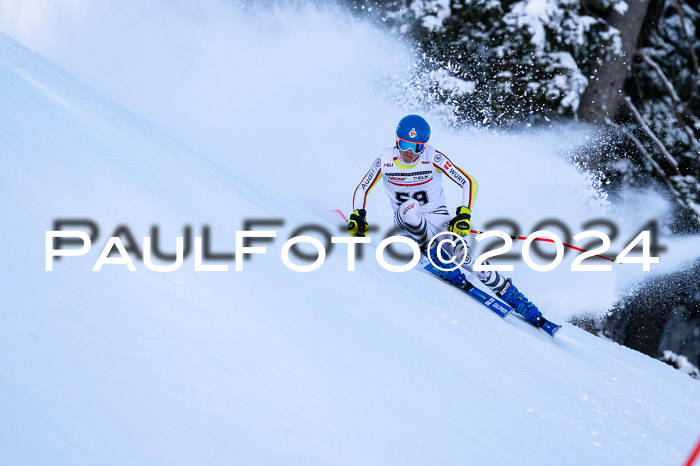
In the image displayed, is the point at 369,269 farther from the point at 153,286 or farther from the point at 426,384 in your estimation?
the point at 153,286

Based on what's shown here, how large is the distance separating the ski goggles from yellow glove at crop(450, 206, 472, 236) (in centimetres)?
52

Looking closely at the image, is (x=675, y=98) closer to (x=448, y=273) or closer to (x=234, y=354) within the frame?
(x=448, y=273)

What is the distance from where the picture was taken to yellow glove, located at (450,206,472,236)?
4.50 m

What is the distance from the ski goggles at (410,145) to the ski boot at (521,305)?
119cm

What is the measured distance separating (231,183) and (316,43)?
7.00 metres

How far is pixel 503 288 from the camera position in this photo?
15.2 feet

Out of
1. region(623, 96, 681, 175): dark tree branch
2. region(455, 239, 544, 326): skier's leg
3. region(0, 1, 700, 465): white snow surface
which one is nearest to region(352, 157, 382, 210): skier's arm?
region(455, 239, 544, 326): skier's leg

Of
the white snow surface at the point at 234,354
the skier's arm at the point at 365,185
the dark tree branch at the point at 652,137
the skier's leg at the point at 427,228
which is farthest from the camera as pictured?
the dark tree branch at the point at 652,137

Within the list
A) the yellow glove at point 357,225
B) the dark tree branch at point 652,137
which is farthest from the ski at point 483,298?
the dark tree branch at point 652,137

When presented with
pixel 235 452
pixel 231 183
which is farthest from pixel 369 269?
pixel 235 452

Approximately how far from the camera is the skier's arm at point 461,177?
4.73 metres

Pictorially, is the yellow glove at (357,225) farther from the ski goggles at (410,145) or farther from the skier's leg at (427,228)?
the ski goggles at (410,145)

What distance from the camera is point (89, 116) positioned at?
328cm
